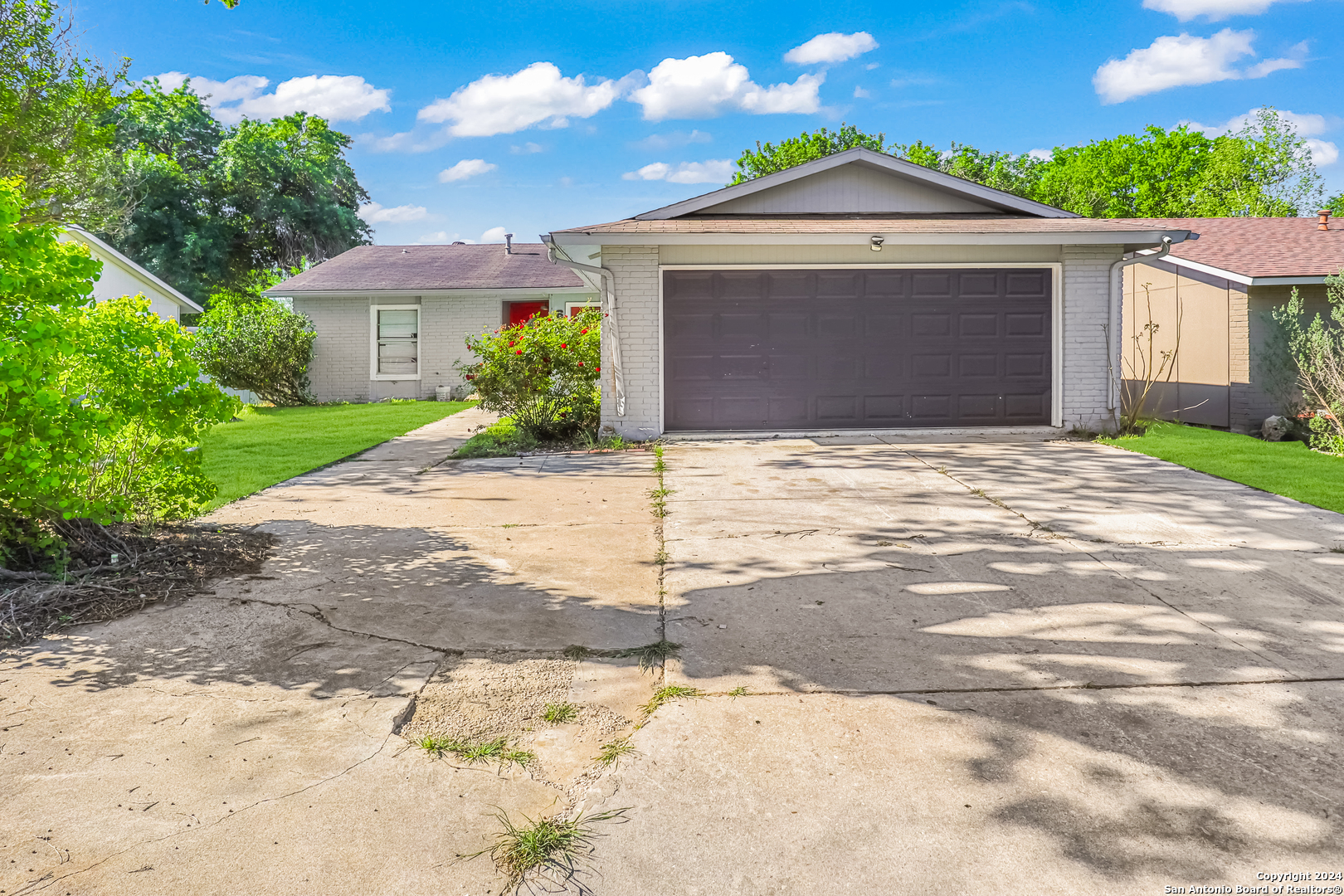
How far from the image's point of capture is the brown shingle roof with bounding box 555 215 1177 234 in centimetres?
1077

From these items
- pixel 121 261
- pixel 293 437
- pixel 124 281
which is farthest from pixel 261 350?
pixel 293 437

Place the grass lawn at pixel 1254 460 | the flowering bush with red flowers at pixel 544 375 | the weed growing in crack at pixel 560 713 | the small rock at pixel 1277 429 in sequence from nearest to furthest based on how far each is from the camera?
the weed growing in crack at pixel 560 713
the grass lawn at pixel 1254 460
the flowering bush with red flowers at pixel 544 375
the small rock at pixel 1277 429

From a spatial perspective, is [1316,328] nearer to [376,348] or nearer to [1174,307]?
[1174,307]

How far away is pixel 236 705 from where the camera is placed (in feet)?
10.6

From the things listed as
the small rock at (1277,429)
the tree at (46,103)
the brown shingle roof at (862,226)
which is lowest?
the small rock at (1277,429)

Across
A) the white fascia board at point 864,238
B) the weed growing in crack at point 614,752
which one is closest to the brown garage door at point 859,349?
the white fascia board at point 864,238

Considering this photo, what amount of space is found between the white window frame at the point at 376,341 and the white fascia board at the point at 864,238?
1087 centimetres

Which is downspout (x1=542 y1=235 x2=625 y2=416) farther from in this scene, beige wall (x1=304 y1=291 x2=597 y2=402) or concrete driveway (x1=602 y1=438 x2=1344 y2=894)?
beige wall (x1=304 y1=291 x2=597 y2=402)

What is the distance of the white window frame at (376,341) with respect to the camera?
2033 centimetres

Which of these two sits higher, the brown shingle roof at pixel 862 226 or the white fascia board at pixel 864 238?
the brown shingle roof at pixel 862 226

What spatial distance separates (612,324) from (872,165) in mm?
4436

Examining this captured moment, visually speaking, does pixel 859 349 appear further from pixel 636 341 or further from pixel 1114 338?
pixel 1114 338

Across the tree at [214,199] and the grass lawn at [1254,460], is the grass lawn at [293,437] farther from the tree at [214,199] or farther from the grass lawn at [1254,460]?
the tree at [214,199]

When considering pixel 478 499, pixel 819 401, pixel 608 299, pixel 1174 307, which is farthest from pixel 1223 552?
pixel 1174 307
